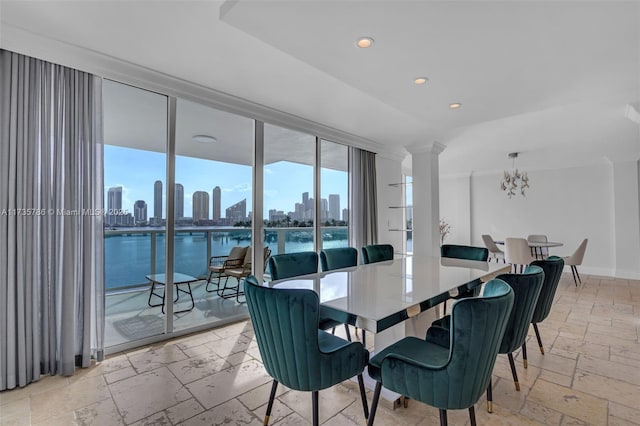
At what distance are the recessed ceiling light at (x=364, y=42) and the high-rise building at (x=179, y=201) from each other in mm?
2249

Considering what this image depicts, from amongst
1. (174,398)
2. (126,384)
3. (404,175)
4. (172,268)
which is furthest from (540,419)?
(404,175)

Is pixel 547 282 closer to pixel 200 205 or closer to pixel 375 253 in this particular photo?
pixel 375 253

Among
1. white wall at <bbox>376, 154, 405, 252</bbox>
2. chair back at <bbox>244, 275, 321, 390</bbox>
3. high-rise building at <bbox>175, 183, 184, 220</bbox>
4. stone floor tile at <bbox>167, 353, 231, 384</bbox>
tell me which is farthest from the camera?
white wall at <bbox>376, 154, 405, 252</bbox>

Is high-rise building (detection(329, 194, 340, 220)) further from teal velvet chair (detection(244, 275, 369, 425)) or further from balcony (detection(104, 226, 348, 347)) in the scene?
teal velvet chair (detection(244, 275, 369, 425))

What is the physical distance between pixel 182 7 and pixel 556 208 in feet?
27.4

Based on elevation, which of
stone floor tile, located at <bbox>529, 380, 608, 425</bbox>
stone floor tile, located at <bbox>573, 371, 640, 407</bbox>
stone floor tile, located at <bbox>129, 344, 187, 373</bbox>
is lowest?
stone floor tile, located at <bbox>573, 371, 640, 407</bbox>

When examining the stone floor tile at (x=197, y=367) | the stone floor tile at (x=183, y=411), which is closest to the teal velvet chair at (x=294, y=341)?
the stone floor tile at (x=183, y=411)

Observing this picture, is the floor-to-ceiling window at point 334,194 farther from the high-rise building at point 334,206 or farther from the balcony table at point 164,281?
the balcony table at point 164,281

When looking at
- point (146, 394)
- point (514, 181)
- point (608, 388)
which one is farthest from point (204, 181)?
point (514, 181)

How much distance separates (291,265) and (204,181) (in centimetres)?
148

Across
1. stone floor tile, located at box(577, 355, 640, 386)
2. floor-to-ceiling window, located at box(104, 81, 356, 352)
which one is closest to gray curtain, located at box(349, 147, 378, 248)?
floor-to-ceiling window, located at box(104, 81, 356, 352)

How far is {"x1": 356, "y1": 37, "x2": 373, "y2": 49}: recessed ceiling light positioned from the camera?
1.93 meters

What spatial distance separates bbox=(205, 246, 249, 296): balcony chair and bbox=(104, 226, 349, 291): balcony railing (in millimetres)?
71

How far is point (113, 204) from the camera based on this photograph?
2.79m
